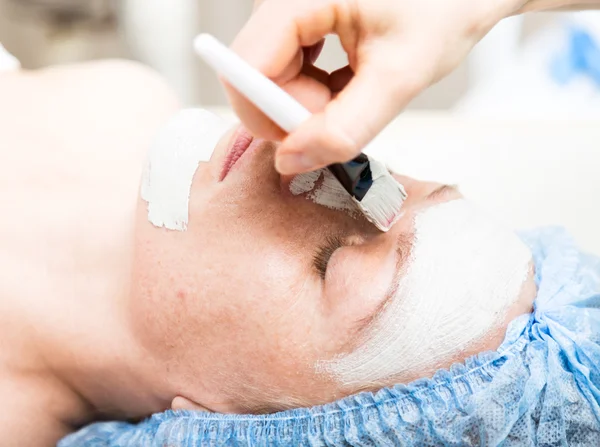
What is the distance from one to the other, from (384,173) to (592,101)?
155 cm

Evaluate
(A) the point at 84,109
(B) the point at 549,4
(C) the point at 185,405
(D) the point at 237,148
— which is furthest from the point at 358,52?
(A) the point at 84,109

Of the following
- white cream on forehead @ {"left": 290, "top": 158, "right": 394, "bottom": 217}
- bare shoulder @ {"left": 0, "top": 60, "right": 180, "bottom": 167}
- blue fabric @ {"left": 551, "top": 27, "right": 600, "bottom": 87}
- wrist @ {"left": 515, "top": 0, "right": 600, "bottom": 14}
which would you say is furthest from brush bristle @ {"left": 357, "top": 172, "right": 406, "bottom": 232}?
blue fabric @ {"left": 551, "top": 27, "right": 600, "bottom": 87}

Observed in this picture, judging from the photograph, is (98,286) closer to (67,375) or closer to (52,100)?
(67,375)

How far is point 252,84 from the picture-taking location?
25.1 inches

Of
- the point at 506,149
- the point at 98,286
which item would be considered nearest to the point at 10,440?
the point at 98,286

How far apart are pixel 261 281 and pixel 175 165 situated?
0.21 metres

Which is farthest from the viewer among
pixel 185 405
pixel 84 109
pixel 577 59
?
pixel 577 59

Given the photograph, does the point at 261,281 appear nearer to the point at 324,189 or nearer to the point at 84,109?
the point at 324,189

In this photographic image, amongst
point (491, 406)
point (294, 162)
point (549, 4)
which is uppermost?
point (549, 4)

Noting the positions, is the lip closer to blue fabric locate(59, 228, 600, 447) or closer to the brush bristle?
the brush bristle

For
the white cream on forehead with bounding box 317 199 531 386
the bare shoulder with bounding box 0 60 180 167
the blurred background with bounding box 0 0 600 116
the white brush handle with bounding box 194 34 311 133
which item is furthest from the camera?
the blurred background with bounding box 0 0 600 116

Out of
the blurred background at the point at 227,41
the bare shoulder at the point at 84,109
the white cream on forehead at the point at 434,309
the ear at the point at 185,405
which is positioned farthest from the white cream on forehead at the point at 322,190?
the blurred background at the point at 227,41

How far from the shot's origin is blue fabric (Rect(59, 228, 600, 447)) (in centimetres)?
84

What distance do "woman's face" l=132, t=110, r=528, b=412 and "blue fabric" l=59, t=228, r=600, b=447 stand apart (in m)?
0.03
